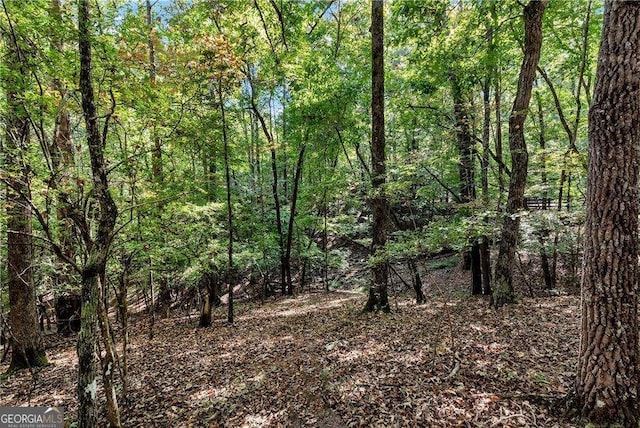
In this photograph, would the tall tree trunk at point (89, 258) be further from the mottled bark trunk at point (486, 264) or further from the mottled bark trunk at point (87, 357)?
the mottled bark trunk at point (486, 264)

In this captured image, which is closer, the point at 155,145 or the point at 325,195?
the point at 155,145

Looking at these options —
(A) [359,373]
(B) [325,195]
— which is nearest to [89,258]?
(A) [359,373]

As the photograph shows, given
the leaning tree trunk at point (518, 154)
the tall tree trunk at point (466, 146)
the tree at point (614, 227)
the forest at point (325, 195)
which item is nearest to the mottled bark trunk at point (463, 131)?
the tall tree trunk at point (466, 146)

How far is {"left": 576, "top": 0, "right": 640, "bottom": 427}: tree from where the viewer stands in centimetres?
287

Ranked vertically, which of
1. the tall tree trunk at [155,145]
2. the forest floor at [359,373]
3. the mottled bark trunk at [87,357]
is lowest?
the forest floor at [359,373]

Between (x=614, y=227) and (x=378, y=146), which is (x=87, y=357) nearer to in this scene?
(x=614, y=227)

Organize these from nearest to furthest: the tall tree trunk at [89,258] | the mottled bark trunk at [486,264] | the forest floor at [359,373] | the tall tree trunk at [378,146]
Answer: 1. the tall tree trunk at [89,258]
2. the forest floor at [359,373]
3. the tall tree trunk at [378,146]
4. the mottled bark trunk at [486,264]

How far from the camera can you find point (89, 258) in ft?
12.1

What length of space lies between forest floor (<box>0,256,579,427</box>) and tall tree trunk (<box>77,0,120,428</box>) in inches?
43.8

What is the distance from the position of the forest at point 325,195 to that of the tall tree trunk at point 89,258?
0.02m

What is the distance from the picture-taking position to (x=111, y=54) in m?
4.09

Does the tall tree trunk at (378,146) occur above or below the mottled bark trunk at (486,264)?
above

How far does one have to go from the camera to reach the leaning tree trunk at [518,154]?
22.4ft

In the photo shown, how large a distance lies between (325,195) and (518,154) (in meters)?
7.80
